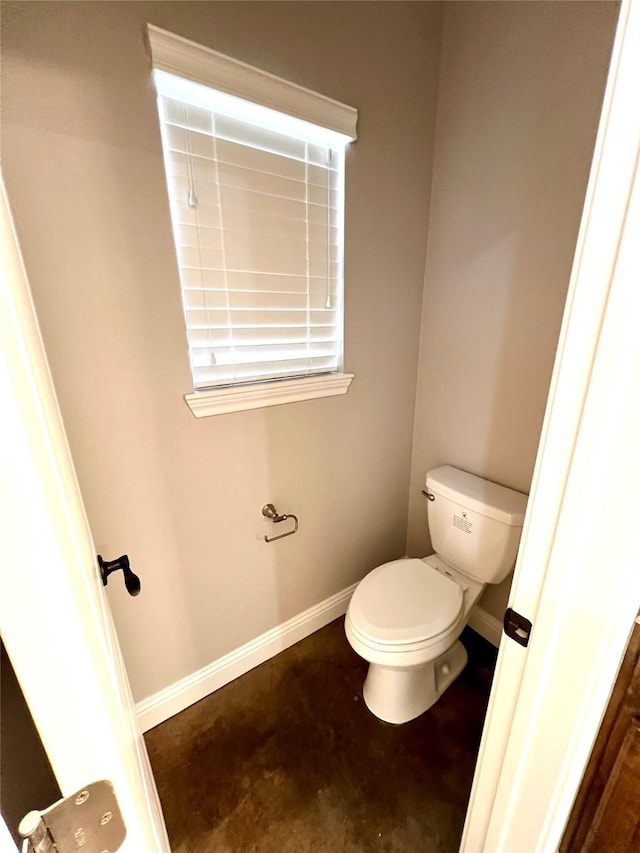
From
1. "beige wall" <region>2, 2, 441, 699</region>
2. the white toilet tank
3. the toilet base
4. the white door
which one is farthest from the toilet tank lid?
the white door

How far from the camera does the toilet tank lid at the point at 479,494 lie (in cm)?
127

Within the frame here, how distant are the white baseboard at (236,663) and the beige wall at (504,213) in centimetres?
73

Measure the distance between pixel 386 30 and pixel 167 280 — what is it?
1.11 m

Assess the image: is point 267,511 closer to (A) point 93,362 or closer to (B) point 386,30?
(A) point 93,362

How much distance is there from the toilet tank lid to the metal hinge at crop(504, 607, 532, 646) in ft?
2.33

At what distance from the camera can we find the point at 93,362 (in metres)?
0.96

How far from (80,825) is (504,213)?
1.68 m

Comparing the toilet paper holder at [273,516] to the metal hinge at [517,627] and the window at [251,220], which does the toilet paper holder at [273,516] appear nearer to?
the window at [251,220]

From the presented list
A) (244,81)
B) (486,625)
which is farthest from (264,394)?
(486,625)

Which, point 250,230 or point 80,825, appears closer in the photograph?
point 80,825

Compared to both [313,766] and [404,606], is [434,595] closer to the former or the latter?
[404,606]

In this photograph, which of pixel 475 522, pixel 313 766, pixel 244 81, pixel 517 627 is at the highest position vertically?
pixel 244 81

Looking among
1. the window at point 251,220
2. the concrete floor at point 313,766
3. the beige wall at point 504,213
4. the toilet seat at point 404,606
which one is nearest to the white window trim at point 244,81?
the window at point 251,220

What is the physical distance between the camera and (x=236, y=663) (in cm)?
150
